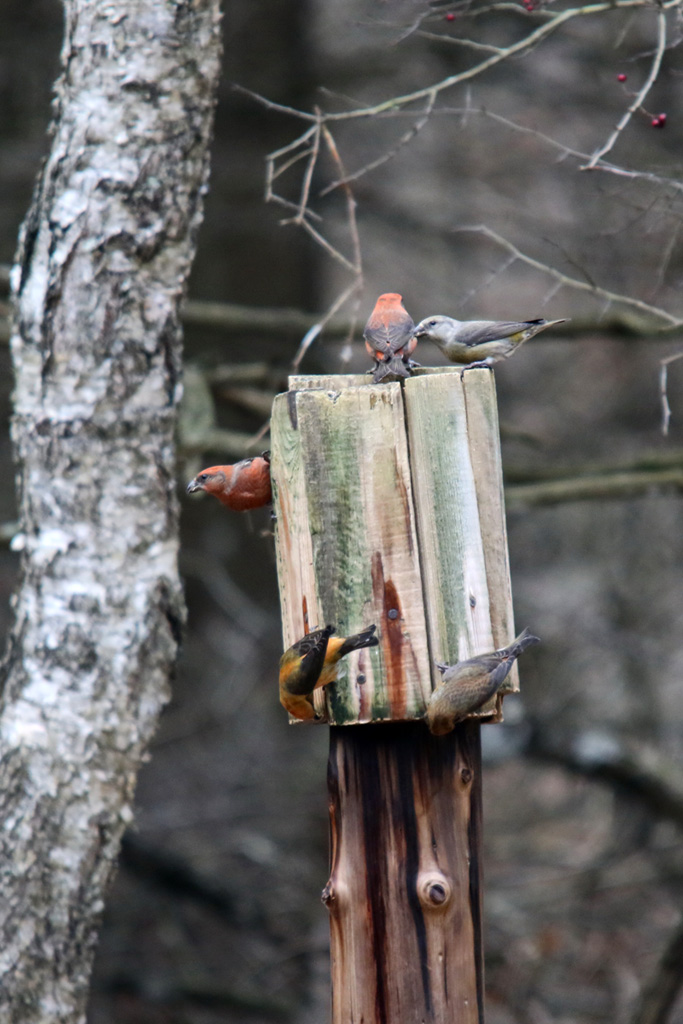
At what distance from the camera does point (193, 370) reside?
4984 millimetres

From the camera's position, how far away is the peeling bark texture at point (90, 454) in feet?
11.1

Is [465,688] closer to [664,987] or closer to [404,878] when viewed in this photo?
[404,878]

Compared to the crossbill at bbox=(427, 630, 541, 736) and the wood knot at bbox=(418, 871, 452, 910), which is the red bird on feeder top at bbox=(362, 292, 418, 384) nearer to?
the crossbill at bbox=(427, 630, 541, 736)

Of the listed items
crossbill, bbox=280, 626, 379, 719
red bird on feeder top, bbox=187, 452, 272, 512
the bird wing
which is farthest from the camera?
the bird wing

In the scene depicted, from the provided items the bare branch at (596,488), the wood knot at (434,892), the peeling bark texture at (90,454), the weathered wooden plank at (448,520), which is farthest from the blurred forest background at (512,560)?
the wood knot at (434,892)

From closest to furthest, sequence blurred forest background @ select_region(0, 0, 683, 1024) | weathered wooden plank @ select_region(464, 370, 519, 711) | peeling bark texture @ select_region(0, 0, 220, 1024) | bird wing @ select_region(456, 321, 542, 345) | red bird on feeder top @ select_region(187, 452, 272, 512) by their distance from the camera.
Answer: weathered wooden plank @ select_region(464, 370, 519, 711)
red bird on feeder top @ select_region(187, 452, 272, 512)
bird wing @ select_region(456, 321, 542, 345)
peeling bark texture @ select_region(0, 0, 220, 1024)
blurred forest background @ select_region(0, 0, 683, 1024)

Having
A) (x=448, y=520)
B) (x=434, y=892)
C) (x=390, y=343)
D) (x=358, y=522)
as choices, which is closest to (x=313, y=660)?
(x=358, y=522)

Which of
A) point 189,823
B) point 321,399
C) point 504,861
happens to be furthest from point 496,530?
point 504,861

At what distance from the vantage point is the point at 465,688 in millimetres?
2252

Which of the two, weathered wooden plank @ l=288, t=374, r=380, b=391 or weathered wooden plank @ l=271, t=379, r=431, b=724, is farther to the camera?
weathered wooden plank @ l=288, t=374, r=380, b=391

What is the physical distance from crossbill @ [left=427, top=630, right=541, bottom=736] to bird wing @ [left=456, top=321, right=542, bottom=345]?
1109 mm

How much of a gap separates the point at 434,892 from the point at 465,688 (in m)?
0.46

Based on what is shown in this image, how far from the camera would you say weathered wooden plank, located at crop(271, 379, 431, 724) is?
2428 millimetres

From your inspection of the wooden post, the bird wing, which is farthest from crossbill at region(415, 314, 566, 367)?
the wooden post
